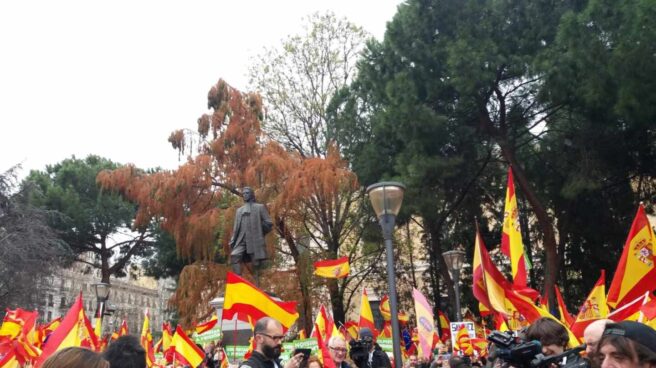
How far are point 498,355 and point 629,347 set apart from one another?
918 millimetres

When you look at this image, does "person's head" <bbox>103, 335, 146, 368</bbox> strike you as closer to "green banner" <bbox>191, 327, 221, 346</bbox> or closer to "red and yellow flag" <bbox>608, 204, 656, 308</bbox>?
"red and yellow flag" <bbox>608, 204, 656, 308</bbox>

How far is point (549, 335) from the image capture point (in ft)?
12.5

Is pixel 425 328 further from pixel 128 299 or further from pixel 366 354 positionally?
pixel 128 299

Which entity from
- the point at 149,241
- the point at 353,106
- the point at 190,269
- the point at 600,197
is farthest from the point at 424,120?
the point at 149,241

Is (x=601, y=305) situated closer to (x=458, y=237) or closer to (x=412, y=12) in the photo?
(x=412, y=12)

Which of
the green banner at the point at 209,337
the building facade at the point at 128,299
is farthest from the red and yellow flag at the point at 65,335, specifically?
the building facade at the point at 128,299

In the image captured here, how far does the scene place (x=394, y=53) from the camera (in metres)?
19.3

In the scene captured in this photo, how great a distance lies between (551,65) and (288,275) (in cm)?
1023

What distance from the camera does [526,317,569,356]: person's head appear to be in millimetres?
3781

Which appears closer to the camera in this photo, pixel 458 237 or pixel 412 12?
pixel 412 12

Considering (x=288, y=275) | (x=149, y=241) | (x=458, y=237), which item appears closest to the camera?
(x=288, y=275)

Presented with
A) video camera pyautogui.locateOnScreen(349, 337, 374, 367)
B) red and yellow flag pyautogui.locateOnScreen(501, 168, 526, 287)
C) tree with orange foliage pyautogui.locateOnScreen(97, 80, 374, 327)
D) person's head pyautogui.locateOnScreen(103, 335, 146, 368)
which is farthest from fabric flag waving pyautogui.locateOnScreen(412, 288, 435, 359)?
tree with orange foliage pyautogui.locateOnScreen(97, 80, 374, 327)

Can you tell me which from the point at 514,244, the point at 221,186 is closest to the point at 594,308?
the point at 514,244

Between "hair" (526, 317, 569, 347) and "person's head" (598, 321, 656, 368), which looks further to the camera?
"hair" (526, 317, 569, 347)
